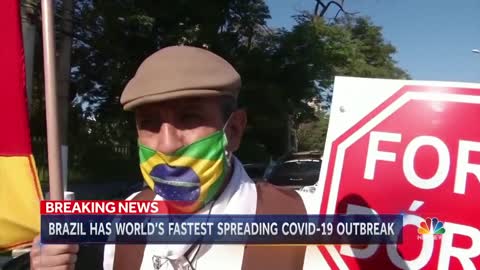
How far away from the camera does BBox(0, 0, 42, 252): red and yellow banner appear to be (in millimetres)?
1687

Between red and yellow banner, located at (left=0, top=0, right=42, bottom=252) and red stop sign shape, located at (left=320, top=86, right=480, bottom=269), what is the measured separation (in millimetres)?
871

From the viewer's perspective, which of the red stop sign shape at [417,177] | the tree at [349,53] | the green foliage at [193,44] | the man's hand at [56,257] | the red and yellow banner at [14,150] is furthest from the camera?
the tree at [349,53]

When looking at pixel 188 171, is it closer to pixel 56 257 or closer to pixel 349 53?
pixel 56 257

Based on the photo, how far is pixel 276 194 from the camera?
64.9 inches

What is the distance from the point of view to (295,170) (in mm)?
11258

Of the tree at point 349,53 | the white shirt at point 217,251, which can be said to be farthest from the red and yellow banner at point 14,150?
the tree at point 349,53

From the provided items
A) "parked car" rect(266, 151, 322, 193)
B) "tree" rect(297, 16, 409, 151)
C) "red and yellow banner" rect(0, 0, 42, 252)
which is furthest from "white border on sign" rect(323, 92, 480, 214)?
"parked car" rect(266, 151, 322, 193)

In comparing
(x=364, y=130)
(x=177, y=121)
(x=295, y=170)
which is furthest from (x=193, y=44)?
(x=364, y=130)

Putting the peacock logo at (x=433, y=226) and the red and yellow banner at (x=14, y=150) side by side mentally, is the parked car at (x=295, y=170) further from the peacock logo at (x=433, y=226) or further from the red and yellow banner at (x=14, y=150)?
the peacock logo at (x=433, y=226)

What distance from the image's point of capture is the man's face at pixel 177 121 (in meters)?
1.53

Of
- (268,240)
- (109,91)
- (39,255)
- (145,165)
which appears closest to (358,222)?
(268,240)

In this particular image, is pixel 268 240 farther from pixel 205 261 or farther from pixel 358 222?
pixel 358 222

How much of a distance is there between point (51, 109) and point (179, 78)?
31cm

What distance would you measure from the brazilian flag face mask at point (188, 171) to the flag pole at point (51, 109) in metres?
0.21
